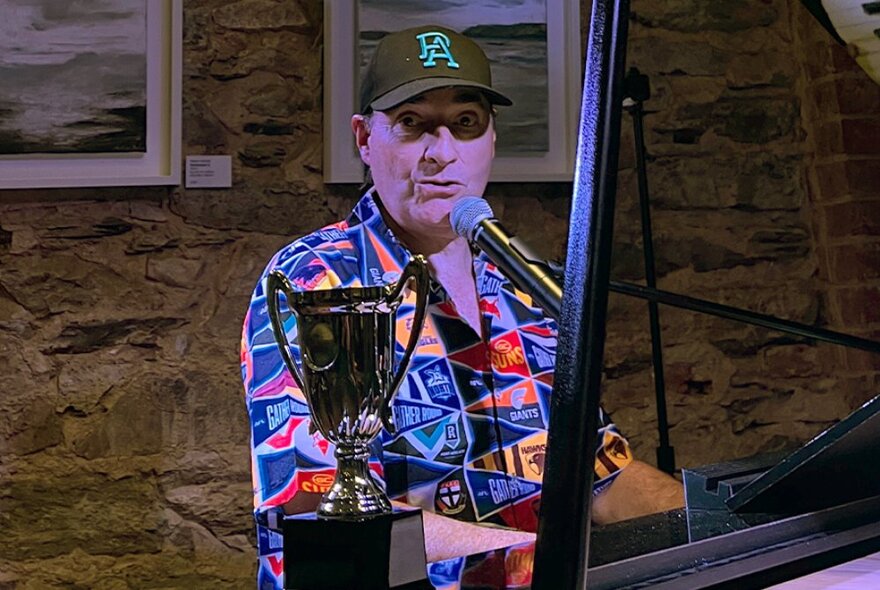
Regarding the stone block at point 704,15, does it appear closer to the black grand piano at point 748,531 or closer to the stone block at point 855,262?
the stone block at point 855,262

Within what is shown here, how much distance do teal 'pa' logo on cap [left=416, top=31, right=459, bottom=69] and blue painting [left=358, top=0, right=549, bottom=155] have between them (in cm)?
100

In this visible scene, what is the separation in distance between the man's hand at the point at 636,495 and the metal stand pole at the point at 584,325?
0.97 meters

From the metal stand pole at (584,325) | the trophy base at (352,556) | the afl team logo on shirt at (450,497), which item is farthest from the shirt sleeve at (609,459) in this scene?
the metal stand pole at (584,325)

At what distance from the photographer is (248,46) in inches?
95.0

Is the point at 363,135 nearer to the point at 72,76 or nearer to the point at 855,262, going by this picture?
the point at 72,76

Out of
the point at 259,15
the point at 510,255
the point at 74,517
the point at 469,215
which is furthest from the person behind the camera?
the point at 259,15

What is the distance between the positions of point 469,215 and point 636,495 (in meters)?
0.69

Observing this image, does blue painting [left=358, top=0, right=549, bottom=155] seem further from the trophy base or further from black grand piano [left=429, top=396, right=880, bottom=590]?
the trophy base

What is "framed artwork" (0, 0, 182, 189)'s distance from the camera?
2338 millimetres

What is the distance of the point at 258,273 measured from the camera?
2377mm

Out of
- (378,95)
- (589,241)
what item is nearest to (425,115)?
(378,95)

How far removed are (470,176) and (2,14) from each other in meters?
1.57

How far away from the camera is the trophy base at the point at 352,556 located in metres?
0.54

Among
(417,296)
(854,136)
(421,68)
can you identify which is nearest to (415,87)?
(421,68)
